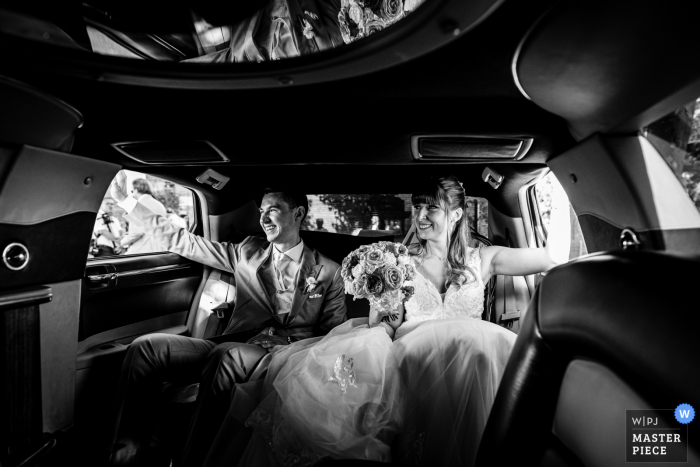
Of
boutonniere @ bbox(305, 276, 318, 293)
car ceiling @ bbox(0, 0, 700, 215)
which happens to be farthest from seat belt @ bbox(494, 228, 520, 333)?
boutonniere @ bbox(305, 276, 318, 293)

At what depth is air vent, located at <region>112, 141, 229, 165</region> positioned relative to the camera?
6.96 feet

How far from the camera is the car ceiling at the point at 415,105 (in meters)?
1.22

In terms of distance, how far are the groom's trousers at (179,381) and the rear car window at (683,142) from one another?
5.69ft

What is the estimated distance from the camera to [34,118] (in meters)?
1.70

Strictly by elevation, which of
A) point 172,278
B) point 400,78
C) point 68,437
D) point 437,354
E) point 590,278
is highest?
point 400,78

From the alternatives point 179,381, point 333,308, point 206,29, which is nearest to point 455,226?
point 333,308

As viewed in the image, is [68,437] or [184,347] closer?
[68,437]

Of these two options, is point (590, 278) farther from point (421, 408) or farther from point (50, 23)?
point (50, 23)

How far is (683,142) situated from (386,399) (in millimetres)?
1299

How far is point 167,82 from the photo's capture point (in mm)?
1646

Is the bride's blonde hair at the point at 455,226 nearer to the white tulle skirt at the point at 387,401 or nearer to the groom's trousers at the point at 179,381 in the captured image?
the white tulle skirt at the point at 387,401

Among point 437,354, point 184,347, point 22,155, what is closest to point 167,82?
point 22,155

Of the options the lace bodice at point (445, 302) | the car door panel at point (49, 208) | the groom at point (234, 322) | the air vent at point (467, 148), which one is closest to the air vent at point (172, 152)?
the car door panel at point (49, 208)

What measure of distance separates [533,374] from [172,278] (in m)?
2.66
